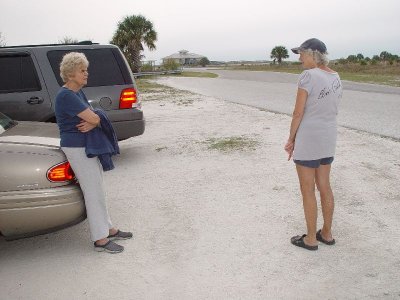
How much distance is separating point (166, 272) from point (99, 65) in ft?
12.6

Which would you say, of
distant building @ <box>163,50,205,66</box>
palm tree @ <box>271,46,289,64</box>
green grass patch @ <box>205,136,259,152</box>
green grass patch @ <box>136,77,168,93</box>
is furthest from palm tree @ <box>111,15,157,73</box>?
distant building @ <box>163,50,205,66</box>

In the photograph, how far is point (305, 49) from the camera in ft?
10.6

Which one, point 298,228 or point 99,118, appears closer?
point 99,118

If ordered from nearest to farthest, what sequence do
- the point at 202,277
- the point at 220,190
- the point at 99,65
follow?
the point at 202,277
the point at 220,190
the point at 99,65

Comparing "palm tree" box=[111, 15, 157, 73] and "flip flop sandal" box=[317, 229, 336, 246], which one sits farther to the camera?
"palm tree" box=[111, 15, 157, 73]

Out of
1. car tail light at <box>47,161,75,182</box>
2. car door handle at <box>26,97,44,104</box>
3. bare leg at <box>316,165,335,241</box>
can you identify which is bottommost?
bare leg at <box>316,165,335,241</box>

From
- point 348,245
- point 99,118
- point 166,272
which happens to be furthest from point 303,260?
point 99,118

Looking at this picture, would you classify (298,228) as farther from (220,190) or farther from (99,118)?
(99,118)

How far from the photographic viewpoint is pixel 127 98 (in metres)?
6.07

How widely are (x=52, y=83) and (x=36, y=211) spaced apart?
3.07 m

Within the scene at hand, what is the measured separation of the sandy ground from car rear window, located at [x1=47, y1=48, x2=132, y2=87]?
1.44m

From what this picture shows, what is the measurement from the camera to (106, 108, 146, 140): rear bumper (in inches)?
236

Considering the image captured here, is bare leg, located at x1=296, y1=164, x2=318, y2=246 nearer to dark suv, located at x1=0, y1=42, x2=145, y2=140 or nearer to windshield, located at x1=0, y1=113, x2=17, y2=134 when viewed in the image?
windshield, located at x1=0, y1=113, x2=17, y2=134

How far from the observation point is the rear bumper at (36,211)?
10.5 feet
